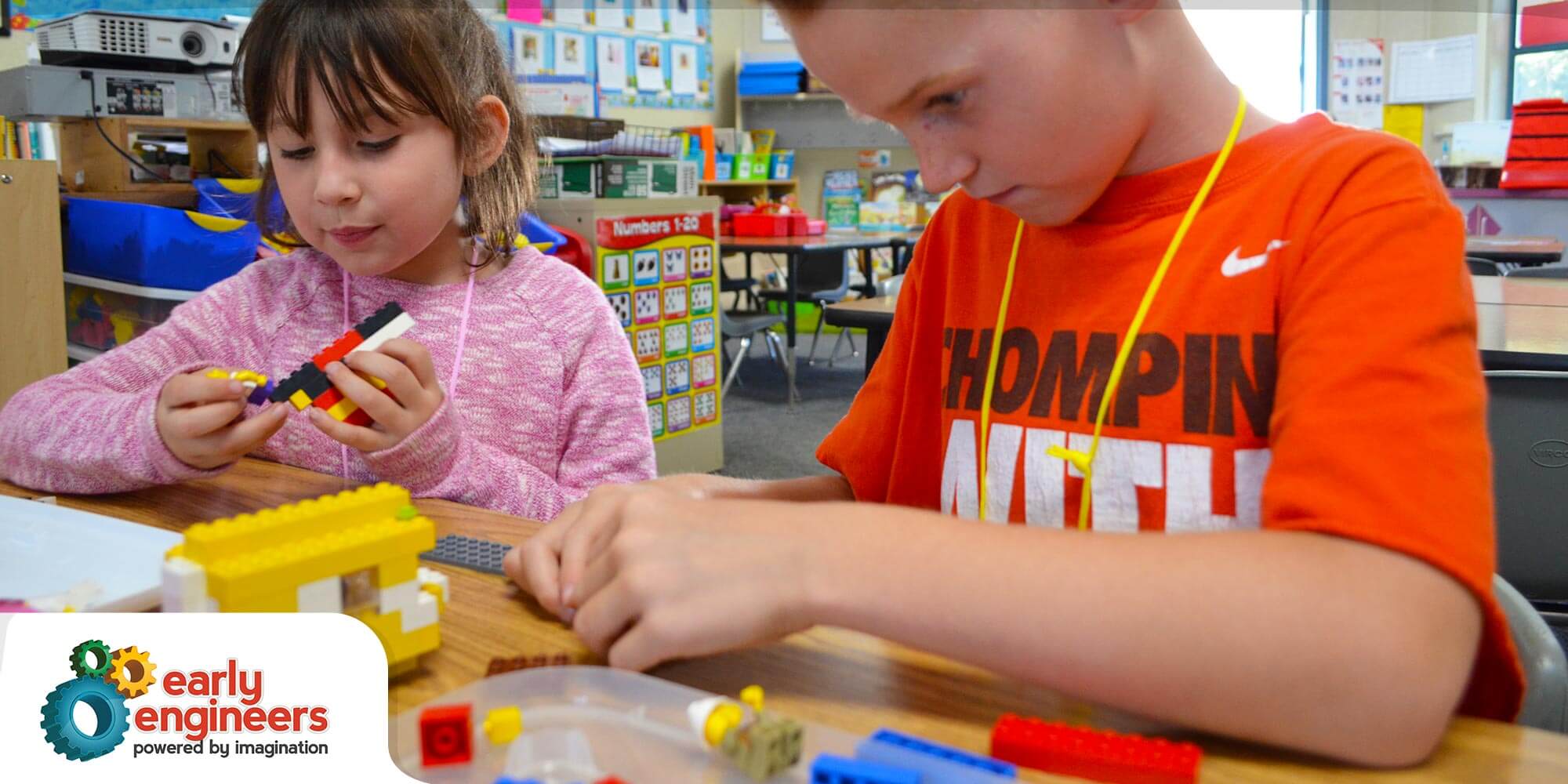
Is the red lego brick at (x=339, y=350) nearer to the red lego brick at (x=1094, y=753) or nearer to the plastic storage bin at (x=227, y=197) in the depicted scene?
the red lego brick at (x=1094, y=753)

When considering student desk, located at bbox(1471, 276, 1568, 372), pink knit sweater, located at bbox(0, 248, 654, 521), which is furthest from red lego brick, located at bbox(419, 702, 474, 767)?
student desk, located at bbox(1471, 276, 1568, 372)

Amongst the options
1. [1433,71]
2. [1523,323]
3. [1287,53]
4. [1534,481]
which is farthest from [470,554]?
[1287,53]

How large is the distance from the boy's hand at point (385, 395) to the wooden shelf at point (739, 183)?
4.95m

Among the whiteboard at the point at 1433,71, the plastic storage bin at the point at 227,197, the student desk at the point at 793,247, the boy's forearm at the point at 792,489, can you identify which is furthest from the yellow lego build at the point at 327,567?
the whiteboard at the point at 1433,71

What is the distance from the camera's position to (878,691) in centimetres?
48

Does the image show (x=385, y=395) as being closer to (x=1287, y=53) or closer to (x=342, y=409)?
(x=342, y=409)

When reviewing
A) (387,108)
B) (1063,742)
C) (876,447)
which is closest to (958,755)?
(1063,742)

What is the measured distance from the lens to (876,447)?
79 cm

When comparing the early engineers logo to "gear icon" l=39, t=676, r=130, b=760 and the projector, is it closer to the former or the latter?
"gear icon" l=39, t=676, r=130, b=760

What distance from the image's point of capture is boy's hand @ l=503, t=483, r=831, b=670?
0.47 m

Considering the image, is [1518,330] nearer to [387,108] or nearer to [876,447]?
[876,447]

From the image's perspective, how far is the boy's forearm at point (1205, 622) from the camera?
1.37ft

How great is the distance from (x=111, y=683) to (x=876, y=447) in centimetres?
50

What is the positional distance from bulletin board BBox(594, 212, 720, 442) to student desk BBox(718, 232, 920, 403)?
0.84 m
